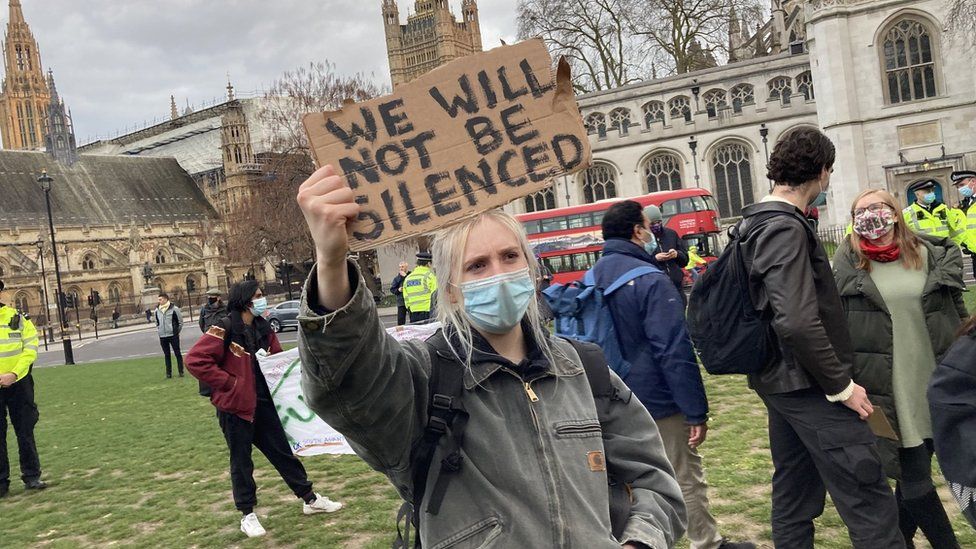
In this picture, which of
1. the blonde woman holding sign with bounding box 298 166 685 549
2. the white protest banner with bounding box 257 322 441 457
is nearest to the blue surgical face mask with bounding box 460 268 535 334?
the blonde woman holding sign with bounding box 298 166 685 549

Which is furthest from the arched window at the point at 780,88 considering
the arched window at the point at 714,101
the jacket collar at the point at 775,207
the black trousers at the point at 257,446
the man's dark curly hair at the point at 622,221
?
the jacket collar at the point at 775,207

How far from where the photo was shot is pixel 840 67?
2770cm

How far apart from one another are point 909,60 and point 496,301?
3028cm

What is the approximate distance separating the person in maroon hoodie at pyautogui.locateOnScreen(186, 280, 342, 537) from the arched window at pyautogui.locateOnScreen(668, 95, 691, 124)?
117 feet

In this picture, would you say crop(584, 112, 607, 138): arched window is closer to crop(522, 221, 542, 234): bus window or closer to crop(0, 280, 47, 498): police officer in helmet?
crop(522, 221, 542, 234): bus window

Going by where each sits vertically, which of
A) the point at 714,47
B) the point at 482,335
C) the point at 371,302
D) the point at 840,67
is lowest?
the point at 482,335

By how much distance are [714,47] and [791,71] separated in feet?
36.3

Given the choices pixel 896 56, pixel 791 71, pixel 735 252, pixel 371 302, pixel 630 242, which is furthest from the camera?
pixel 791 71

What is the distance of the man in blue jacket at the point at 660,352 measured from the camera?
3.94m

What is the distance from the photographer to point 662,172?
38656 mm

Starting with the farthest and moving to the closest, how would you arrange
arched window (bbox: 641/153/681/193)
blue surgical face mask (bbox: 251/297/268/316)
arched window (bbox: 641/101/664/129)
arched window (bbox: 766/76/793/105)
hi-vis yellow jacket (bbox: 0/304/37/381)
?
arched window (bbox: 641/101/664/129), arched window (bbox: 641/153/681/193), arched window (bbox: 766/76/793/105), hi-vis yellow jacket (bbox: 0/304/37/381), blue surgical face mask (bbox: 251/297/268/316)

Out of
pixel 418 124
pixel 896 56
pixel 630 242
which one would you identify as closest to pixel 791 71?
pixel 896 56

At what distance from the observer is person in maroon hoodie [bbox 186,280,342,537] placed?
219 inches

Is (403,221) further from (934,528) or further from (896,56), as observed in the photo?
(896,56)
